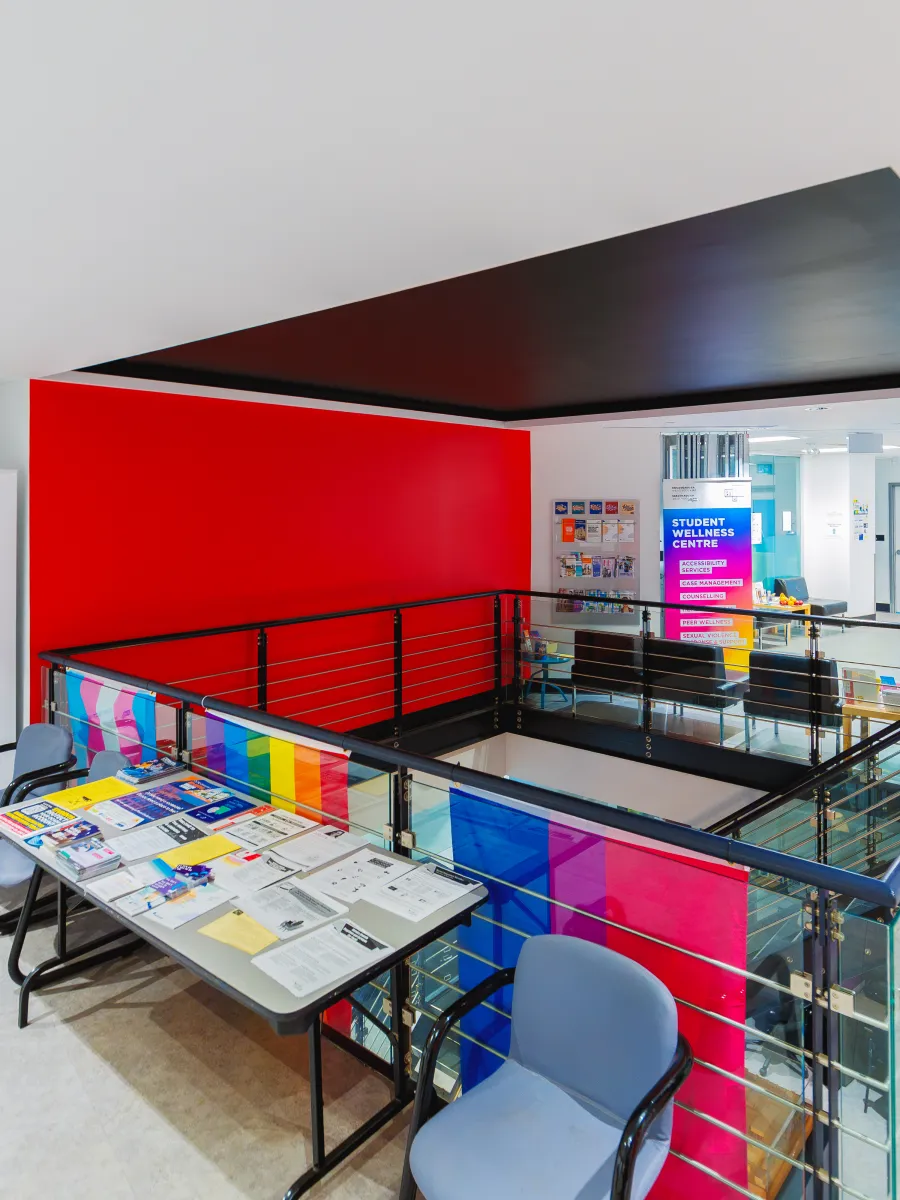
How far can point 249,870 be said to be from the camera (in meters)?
2.26

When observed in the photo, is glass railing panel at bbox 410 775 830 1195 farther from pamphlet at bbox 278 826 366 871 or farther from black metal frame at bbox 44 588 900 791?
black metal frame at bbox 44 588 900 791

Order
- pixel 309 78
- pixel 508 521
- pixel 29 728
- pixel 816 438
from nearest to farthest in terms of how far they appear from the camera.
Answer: pixel 309 78
pixel 29 728
pixel 508 521
pixel 816 438

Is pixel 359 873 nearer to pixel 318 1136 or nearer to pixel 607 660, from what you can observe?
pixel 318 1136

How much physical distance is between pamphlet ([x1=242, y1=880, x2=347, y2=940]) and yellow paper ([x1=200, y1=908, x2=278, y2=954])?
2 cm

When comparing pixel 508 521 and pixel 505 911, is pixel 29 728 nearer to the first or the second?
pixel 505 911

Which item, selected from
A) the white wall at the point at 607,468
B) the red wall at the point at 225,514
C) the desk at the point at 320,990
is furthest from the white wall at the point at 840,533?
the desk at the point at 320,990

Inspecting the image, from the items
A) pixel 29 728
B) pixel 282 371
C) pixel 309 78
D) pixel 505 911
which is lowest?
pixel 505 911

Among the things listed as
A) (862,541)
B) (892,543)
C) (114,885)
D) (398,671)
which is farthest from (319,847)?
(892,543)

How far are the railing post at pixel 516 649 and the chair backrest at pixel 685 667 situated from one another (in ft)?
4.57

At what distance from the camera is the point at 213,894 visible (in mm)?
2127

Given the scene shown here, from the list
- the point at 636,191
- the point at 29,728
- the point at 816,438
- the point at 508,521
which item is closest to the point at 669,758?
the point at 508,521

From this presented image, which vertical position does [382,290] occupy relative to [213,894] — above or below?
above

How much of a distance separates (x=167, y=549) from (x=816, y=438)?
26.5 feet

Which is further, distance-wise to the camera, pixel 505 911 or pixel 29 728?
pixel 29 728
